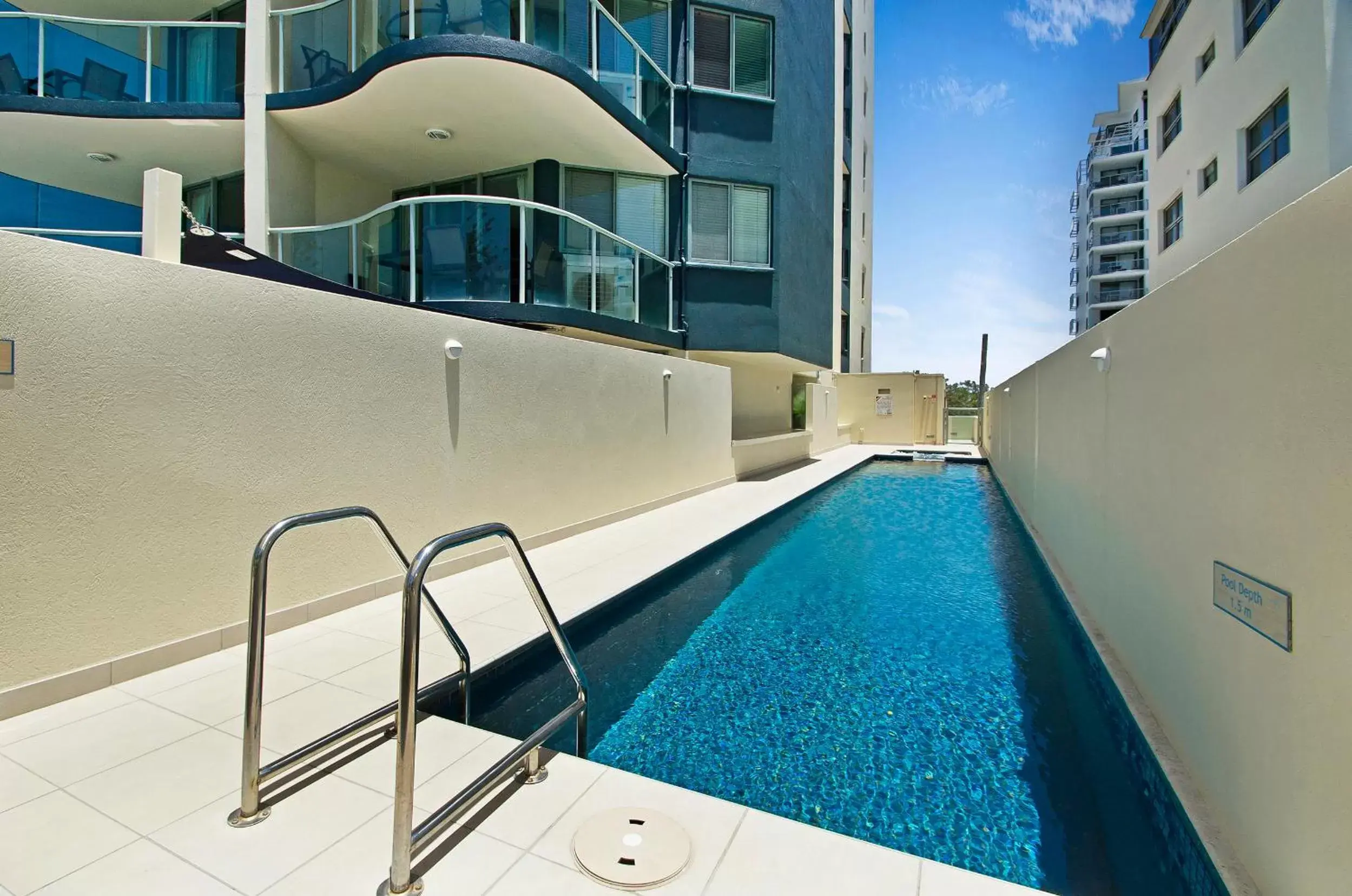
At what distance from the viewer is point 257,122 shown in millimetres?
9242

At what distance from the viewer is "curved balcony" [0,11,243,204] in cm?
934

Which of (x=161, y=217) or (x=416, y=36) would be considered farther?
(x=416, y=36)

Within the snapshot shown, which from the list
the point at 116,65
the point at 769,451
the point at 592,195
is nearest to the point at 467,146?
the point at 592,195

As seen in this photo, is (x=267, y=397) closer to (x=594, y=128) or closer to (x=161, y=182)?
(x=161, y=182)

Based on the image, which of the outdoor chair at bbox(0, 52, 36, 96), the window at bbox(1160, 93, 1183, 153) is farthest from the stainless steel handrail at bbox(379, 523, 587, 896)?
the window at bbox(1160, 93, 1183, 153)

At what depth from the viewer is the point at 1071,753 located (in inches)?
142

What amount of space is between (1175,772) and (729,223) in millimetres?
11356

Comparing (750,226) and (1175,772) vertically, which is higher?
(750,226)

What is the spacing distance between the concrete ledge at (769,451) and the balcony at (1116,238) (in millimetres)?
49102

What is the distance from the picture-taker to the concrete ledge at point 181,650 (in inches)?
127

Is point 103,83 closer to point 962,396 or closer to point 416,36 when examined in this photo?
point 416,36

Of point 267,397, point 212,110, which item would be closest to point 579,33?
point 212,110

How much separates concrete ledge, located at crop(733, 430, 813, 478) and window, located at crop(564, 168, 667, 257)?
4.65 meters

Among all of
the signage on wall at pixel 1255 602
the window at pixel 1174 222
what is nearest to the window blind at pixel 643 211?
the signage on wall at pixel 1255 602
